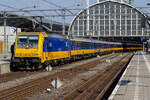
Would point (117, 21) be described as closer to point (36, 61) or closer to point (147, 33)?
point (147, 33)

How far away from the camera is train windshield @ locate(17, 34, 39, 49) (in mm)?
21234

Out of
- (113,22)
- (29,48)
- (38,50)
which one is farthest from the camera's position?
(113,22)

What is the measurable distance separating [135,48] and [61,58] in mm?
69562

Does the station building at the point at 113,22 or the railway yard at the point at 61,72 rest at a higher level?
the station building at the point at 113,22

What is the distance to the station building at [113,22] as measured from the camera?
82375 mm

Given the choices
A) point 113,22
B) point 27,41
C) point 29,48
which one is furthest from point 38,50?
point 113,22

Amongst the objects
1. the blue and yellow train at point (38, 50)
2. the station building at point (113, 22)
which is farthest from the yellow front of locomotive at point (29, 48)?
the station building at point (113, 22)

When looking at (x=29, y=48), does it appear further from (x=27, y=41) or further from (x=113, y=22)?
(x=113, y=22)

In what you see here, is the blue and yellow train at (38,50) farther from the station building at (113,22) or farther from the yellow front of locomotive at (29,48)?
the station building at (113,22)

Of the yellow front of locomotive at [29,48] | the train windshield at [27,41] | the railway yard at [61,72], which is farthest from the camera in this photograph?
the train windshield at [27,41]

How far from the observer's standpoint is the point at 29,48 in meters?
21.2

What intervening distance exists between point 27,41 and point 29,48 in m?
0.62

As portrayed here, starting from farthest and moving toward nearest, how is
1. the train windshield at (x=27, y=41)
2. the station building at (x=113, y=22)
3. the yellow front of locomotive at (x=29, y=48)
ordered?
the station building at (x=113, y=22)
the train windshield at (x=27, y=41)
the yellow front of locomotive at (x=29, y=48)

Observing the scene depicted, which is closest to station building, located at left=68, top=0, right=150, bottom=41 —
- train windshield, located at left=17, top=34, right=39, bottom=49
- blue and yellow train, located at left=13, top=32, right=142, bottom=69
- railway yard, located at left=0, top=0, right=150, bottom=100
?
railway yard, located at left=0, top=0, right=150, bottom=100
